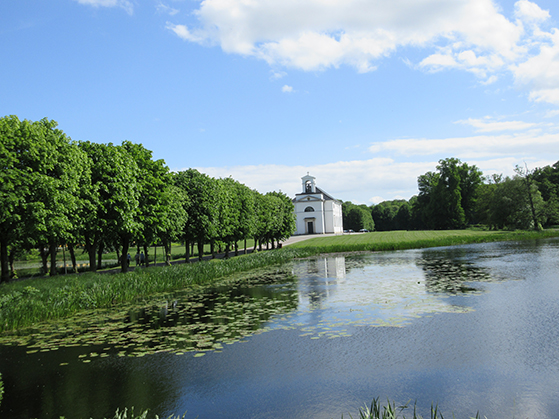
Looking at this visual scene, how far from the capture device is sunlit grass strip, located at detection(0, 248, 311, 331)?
1174 centimetres

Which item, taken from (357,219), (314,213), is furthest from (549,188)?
(357,219)

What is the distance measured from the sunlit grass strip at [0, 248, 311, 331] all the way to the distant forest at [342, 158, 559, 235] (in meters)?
57.2

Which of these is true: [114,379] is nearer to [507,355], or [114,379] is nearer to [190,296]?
[507,355]

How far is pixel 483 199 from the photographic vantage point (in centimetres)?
8162

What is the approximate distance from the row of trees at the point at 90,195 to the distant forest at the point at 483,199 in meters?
50.3

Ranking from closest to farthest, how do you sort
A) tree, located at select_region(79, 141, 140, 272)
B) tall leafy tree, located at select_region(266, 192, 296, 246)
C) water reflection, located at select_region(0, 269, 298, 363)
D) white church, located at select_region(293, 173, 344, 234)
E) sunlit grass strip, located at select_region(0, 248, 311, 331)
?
water reflection, located at select_region(0, 269, 298, 363) < sunlit grass strip, located at select_region(0, 248, 311, 331) < tree, located at select_region(79, 141, 140, 272) < tall leafy tree, located at select_region(266, 192, 296, 246) < white church, located at select_region(293, 173, 344, 234)

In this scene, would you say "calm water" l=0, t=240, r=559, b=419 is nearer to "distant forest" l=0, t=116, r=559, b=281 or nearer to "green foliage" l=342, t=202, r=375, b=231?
"distant forest" l=0, t=116, r=559, b=281

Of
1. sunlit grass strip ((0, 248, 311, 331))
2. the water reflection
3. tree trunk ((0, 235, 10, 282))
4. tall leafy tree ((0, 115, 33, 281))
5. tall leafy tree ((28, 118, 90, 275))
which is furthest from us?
tree trunk ((0, 235, 10, 282))

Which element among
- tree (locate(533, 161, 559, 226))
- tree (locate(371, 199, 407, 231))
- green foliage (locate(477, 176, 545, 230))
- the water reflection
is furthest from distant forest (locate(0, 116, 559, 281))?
tree (locate(371, 199, 407, 231))

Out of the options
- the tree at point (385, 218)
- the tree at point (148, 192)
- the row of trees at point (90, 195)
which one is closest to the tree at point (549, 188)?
the row of trees at point (90, 195)

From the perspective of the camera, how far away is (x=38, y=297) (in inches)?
502

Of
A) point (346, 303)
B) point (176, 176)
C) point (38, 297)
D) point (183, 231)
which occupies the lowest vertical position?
point (346, 303)

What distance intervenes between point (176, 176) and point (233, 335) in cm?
2421

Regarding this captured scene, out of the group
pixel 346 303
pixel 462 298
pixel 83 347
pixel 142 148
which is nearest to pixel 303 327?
pixel 346 303
